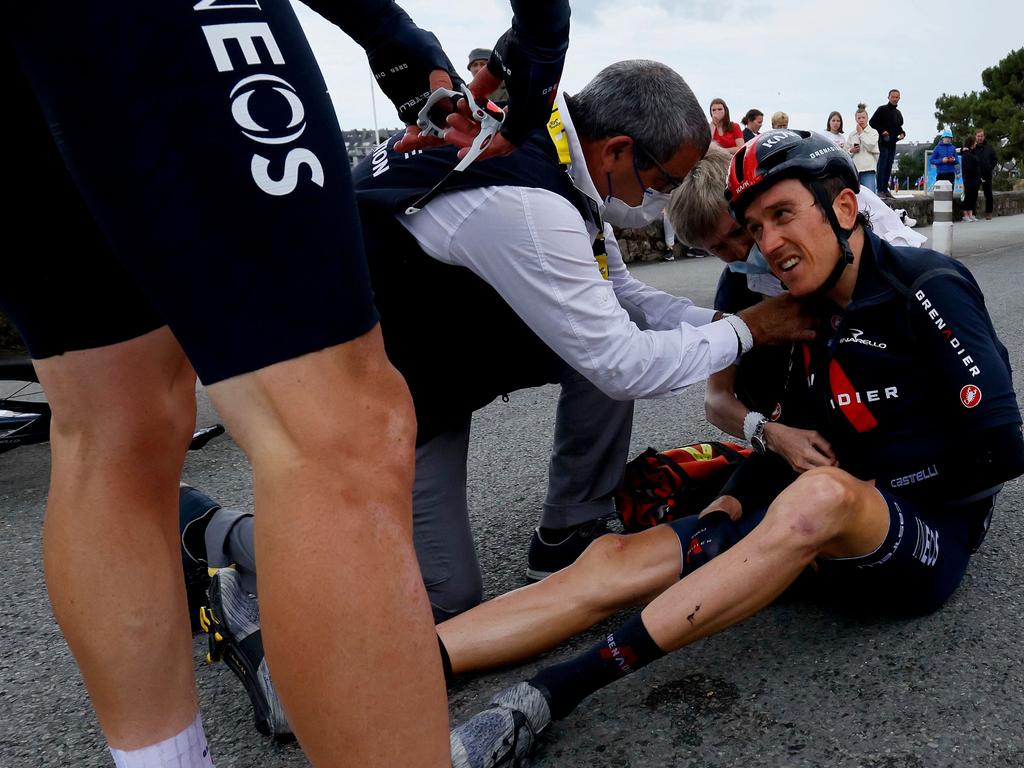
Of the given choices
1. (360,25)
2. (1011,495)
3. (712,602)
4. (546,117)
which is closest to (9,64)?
(360,25)

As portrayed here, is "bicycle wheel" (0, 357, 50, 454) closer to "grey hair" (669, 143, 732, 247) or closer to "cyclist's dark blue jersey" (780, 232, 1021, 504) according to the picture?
"grey hair" (669, 143, 732, 247)

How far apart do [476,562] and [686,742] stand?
94cm

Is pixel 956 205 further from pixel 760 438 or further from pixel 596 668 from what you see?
pixel 596 668

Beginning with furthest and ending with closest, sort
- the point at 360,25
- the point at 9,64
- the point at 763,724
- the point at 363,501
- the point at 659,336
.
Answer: the point at 659,336
the point at 763,724
the point at 360,25
the point at 9,64
the point at 363,501

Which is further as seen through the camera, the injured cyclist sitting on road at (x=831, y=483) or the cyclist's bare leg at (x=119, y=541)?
the injured cyclist sitting on road at (x=831, y=483)

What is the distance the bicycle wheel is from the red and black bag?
263cm

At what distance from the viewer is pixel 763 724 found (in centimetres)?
184

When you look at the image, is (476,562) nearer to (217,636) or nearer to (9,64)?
(217,636)

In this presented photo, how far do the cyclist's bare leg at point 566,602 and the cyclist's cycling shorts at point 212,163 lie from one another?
135 centimetres

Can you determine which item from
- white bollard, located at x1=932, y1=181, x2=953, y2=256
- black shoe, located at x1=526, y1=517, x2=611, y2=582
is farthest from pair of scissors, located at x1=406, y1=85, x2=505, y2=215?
white bollard, located at x1=932, y1=181, x2=953, y2=256

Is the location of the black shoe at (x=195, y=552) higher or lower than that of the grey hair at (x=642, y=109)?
lower

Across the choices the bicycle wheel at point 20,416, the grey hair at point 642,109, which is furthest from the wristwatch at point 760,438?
the bicycle wheel at point 20,416

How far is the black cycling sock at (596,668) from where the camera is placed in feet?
6.14

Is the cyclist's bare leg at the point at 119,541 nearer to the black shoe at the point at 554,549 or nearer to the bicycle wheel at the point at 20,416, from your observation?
the black shoe at the point at 554,549
